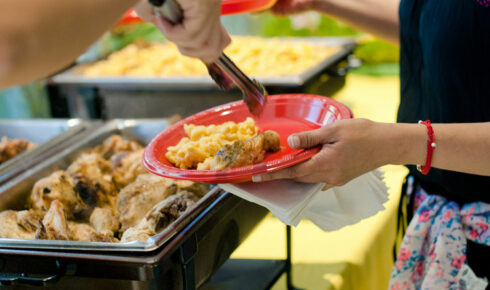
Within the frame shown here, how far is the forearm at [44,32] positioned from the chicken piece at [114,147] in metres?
1.01

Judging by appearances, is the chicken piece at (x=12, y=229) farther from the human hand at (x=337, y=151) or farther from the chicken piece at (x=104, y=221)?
the human hand at (x=337, y=151)

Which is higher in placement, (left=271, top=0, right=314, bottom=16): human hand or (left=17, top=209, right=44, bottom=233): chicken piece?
(left=271, top=0, right=314, bottom=16): human hand

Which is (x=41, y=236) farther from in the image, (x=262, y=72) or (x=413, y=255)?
(x=262, y=72)

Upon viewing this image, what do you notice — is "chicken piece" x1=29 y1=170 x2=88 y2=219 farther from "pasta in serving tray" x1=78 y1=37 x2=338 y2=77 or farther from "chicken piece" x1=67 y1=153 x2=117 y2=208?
"pasta in serving tray" x1=78 y1=37 x2=338 y2=77

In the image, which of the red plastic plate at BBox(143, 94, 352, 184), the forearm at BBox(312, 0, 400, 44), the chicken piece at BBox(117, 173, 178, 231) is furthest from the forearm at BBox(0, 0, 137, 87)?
the forearm at BBox(312, 0, 400, 44)

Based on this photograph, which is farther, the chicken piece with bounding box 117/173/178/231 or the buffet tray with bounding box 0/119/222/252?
the chicken piece with bounding box 117/173/178/231

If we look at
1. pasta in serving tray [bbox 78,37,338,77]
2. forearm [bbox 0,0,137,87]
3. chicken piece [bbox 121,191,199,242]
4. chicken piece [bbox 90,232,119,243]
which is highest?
forearm [bbox 0,0,137,87]

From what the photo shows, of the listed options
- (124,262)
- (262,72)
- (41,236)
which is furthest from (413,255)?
(262,72)

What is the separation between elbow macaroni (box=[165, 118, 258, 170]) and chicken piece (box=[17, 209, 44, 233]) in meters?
0.35

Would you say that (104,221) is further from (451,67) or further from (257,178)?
(451,67)

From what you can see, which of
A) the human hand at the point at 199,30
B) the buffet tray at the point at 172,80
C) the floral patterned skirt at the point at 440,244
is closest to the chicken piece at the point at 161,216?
the human hand at the point at 199,30

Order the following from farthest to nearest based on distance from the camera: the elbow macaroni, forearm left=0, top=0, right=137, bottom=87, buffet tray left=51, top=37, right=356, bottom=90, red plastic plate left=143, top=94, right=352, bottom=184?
1. buffet tray left=51, top=37, right=356, bottom=90
2. the elbow macaroni
3. red plastic plate left=143, top=94, right=352, bottom=184
4. forearm left=0, top=0, right=137, bottom=87

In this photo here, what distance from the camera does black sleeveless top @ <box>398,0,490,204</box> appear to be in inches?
49.9

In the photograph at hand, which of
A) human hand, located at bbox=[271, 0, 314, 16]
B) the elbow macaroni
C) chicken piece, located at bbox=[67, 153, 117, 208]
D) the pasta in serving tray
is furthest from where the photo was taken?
the pasta in serving tray
